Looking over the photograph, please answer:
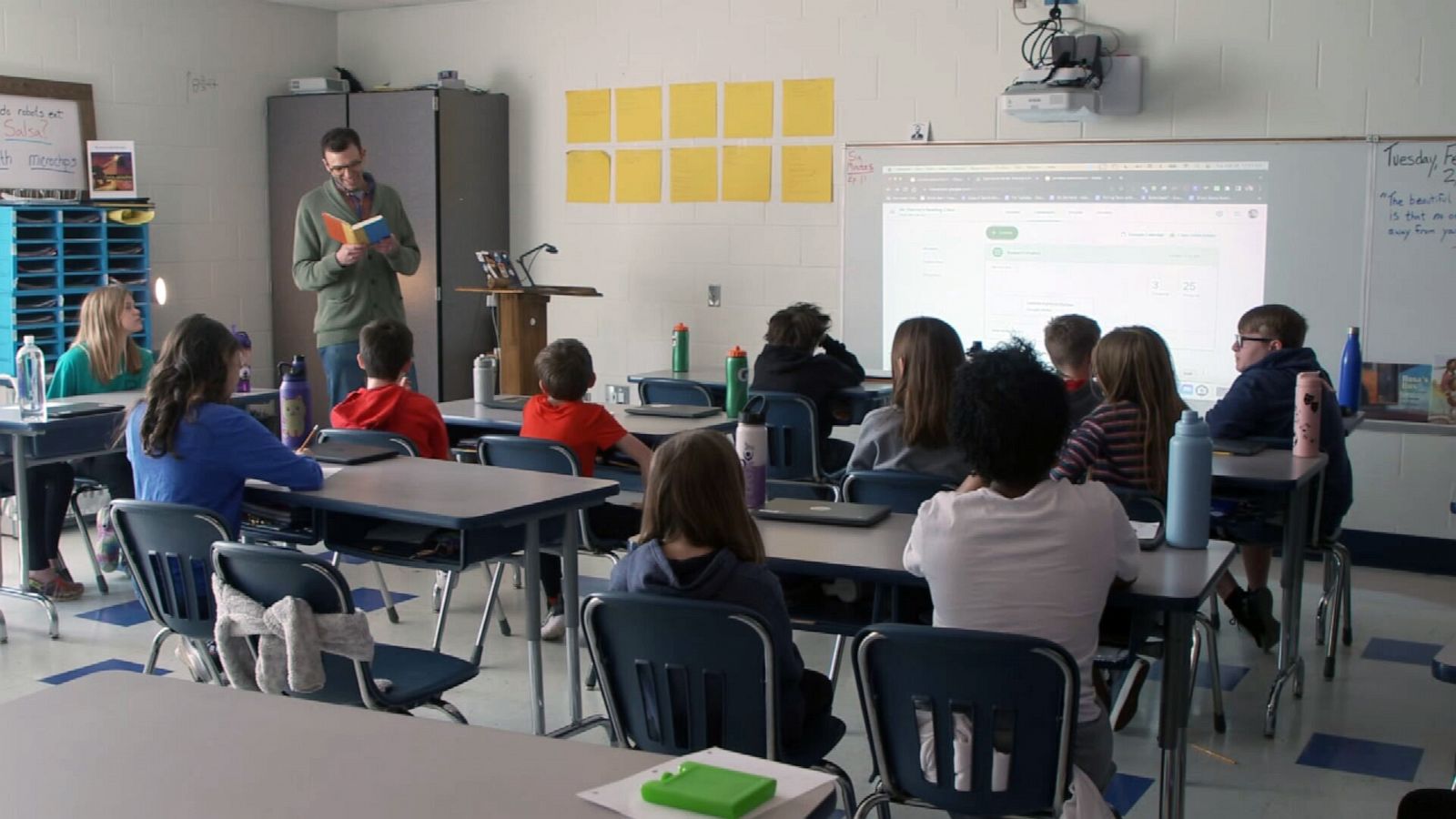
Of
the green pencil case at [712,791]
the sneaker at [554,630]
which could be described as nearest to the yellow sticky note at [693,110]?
the sneaker at [554,630]

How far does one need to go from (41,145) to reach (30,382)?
2334 mm

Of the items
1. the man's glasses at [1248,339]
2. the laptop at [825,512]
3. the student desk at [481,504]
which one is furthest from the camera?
the man's glasses at [1248,339]

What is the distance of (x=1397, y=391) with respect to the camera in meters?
5.61

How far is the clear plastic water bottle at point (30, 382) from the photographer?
468 cm

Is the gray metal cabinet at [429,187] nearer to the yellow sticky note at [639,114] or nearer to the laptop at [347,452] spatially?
the yellow sticky note at [639,114]

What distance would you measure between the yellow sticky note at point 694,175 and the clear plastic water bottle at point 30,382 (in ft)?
10.7

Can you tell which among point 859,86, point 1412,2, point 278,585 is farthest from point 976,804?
point 859,86

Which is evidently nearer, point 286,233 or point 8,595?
point 8,595

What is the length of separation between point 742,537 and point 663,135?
4.97 meters

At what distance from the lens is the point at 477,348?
25.6 ft

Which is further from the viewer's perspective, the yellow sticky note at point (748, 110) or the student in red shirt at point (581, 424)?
the yellow sticky note at point (748, 110)

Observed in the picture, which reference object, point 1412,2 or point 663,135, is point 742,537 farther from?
point 663,135

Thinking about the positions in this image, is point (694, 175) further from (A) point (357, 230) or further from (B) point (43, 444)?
(B) point (43, 444)

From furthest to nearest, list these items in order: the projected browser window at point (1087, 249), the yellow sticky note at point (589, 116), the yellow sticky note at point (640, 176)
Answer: the yellow sticky note at point (589, 116) → the yellow sticky note at point (640, 176) → the projected browser window at point (1087, 249)
